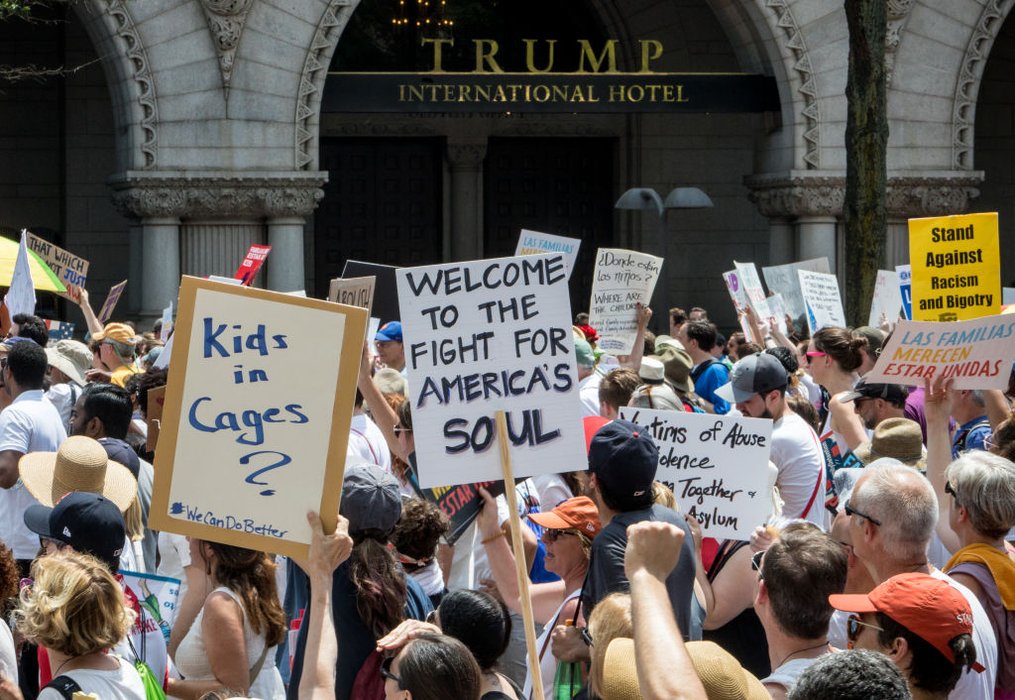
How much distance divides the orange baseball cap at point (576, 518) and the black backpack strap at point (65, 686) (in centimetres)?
164

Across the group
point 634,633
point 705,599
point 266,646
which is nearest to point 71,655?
point 266,646

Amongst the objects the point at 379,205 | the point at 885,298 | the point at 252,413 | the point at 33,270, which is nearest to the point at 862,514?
the point at 252,413

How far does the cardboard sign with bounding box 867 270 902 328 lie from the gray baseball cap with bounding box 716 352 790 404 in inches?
246

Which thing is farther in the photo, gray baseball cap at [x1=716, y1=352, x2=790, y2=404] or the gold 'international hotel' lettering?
the gold 'international hotel' lettering

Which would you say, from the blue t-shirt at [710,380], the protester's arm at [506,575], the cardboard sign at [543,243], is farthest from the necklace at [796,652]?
the cardboard sign at [543,243]

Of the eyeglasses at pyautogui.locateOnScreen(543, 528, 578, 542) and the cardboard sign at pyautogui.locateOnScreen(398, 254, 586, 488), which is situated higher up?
the cardboard sign at pyautogui.locateOnScreen(398, 254, 586, 488)

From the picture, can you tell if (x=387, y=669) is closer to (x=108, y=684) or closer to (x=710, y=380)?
(x=108, y=684)

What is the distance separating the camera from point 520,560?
4.39 metres

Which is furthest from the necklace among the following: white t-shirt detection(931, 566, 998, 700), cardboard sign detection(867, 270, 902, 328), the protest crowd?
cardboard sign detection(867, 270, 902, 328)

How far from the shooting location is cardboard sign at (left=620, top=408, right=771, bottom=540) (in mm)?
5574

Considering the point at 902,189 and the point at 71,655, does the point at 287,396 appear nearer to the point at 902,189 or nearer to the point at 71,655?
the point at 71,655

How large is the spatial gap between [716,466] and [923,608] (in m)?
2.05

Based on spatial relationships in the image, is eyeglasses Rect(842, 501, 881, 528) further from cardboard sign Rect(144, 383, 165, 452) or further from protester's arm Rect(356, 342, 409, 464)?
cardboard sign Rect(144, 383, 165, 452)

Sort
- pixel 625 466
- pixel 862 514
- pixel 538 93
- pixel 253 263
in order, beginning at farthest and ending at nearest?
1. pixel 538 93
2. pixel 253 263
3. pixel 625 466
4. pixel 862 514
